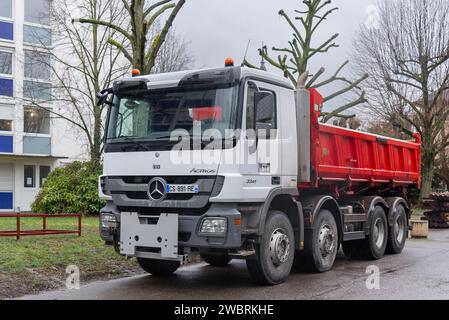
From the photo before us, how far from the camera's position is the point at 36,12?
30.4 meters

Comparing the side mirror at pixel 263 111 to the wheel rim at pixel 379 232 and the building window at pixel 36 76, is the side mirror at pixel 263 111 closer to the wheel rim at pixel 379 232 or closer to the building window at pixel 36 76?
the wheel rim at pixel 379 232

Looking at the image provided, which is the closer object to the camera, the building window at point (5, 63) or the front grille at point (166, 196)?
the front grille at point (166, 196)

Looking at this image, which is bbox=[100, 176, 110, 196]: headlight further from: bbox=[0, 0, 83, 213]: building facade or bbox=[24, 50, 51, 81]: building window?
bbox=[24, 50, 51, 81]: building window

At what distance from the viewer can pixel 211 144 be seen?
6984 millimetres

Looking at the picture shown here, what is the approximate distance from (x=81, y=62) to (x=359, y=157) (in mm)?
18354

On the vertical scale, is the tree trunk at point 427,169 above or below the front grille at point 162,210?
above

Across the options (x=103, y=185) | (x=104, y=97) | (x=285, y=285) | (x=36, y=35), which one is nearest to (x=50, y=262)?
(x=103, y=185)

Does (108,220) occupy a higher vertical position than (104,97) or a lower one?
lower

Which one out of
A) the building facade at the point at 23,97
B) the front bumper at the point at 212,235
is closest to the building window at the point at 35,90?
the building facade at the point at 23,97

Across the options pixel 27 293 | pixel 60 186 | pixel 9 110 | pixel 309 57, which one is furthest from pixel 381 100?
pixel 27 293

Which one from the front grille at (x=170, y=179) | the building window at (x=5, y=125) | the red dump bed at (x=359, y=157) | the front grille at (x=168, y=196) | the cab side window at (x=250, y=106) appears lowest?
the front grille at (x=168, y=196)

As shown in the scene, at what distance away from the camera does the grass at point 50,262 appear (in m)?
7.59

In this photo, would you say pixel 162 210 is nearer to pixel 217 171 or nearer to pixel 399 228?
pixel 217 171

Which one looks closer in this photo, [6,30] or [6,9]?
[6,30]
